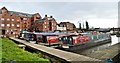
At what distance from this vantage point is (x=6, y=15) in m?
62.2

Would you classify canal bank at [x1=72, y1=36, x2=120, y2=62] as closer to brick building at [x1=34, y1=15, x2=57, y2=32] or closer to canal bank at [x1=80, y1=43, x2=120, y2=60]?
canal bank at [x1=80, y1=43, x2=120, y2=60]

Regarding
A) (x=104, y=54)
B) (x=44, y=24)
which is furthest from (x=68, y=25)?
(x=104, y=54)

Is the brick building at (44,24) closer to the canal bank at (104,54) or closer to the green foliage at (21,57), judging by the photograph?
the canal bank at (104,54)

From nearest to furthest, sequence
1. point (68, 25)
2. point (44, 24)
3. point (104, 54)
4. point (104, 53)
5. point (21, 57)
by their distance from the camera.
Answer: point (21, 57) → point (104, 54) → point (104, 53) → point (44, 24) → point (68, 25)

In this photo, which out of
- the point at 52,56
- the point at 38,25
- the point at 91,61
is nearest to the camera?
the point at 91,61

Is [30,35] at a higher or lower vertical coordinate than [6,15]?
lower

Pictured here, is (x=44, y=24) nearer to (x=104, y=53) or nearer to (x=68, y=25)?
(x=68, y=25)

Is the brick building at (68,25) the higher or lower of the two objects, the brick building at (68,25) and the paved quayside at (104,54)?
the higher

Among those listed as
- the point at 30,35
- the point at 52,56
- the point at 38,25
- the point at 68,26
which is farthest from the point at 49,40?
the point at 68,26

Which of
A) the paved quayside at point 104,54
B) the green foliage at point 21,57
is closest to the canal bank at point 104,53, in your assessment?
the paved quayside at point 104,54

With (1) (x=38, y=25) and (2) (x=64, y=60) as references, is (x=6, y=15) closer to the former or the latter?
(1) (x=38, y=25)

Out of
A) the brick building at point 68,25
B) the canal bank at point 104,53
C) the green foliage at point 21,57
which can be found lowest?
the canal bank at point 104,53

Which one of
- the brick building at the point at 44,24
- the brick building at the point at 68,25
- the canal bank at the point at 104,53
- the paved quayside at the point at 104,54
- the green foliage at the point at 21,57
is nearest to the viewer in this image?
the green foliage at the point at 21,57

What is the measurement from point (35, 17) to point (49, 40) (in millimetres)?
46974
